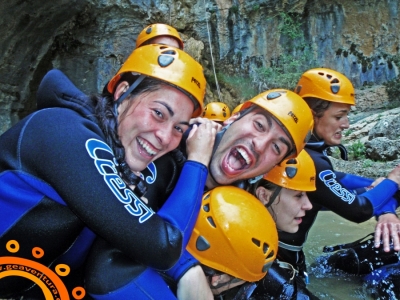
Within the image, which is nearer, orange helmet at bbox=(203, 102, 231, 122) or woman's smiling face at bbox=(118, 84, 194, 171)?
woman's smiling face at bbox=(118, 84, 194, 171)

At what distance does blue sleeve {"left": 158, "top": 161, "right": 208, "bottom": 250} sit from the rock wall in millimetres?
9112

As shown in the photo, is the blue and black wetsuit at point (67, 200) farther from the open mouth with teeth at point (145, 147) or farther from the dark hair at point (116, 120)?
the open mouth with teeth at point (145, 147)

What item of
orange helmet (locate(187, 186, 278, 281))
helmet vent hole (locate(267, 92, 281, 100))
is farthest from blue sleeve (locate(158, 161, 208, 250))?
helmet vent hole (locate(267, 92, 281, 100))

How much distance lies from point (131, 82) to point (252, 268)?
1.36m

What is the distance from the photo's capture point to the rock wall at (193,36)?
10.6m

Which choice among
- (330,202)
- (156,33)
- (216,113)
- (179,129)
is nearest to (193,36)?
(216,113)

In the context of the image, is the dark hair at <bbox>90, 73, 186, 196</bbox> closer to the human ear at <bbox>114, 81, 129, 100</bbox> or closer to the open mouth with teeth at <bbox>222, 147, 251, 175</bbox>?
the human ear at <bbox>114, 81, 129, 100</bbox>

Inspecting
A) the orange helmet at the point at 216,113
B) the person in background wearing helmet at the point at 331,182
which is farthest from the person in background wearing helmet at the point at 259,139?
the orange helmet at the point at 216,113

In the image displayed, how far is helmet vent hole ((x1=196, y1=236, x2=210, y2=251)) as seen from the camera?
2480 mm

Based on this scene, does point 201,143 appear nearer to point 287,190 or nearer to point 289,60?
point 287,190

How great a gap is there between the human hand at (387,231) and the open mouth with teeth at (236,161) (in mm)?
1516

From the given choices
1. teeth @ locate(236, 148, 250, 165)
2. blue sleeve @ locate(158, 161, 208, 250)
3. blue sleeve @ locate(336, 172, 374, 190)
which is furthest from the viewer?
blue sleeve @ locate(336, 172, 374, 190)

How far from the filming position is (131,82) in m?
2.23

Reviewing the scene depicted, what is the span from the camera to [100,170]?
5.48ft
